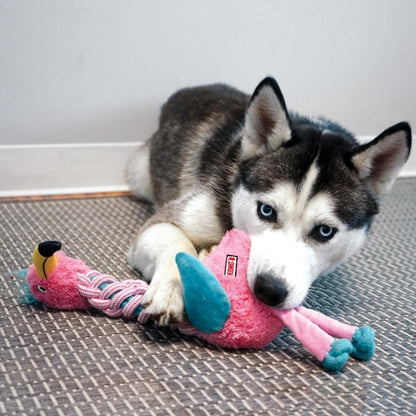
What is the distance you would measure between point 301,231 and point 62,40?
2016 mm

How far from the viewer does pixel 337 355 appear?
5.50ft

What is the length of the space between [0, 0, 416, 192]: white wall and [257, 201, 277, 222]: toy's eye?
1784mm

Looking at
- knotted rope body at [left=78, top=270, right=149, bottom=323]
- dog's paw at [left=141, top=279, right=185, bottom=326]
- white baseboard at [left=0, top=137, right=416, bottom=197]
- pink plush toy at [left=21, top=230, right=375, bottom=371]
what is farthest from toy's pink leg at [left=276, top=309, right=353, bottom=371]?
white baseboard at [left=0, top=137, right=416, bottom=197]

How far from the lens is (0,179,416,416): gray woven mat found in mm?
1495

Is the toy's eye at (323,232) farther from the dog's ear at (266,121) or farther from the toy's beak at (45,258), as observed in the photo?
the toy's beak at (45,258)

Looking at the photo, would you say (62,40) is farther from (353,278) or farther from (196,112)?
(353,278)

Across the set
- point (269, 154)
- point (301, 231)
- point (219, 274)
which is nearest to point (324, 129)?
point (269, 154)

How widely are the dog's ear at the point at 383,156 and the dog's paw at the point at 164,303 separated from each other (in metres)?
0.77

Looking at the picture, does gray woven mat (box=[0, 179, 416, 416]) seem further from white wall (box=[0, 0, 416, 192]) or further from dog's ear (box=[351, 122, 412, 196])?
white wall (box=[0, 0, 416, 192])

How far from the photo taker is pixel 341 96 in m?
4.06

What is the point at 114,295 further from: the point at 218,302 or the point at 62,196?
the point at 62,196

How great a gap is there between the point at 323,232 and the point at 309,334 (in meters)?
0.35

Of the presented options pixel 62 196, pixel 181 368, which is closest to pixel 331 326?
pixel 181 368

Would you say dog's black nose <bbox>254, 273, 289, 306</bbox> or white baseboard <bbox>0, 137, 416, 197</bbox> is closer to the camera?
dog's black nose <bbox>254, 273, 289, 306</bbox>
